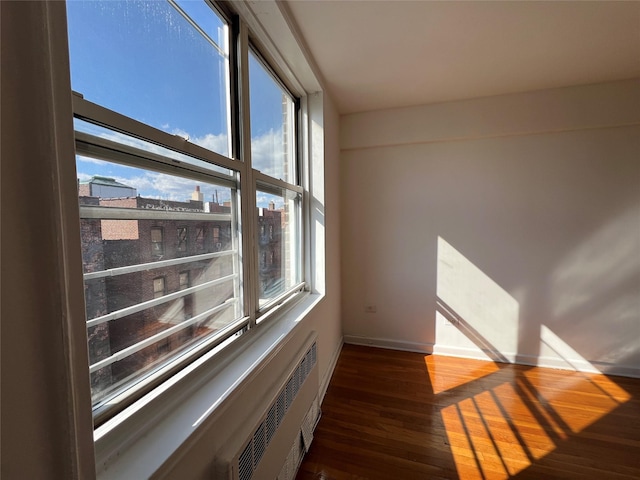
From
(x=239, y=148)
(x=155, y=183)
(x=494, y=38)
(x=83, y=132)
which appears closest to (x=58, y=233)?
(x=83, y=132)

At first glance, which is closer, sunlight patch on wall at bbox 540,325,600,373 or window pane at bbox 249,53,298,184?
window pane at bbox 249,53,298,184

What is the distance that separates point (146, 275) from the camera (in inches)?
32.8

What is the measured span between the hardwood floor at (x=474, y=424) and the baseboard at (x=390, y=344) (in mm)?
285

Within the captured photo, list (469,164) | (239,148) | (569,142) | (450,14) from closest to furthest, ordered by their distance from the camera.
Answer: (239,148), (450,14), (569,142), (469,164)

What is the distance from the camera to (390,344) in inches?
116

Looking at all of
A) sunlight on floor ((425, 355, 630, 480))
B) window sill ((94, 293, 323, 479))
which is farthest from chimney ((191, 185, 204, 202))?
sunlight on floor ((425, 355, 630, 480))

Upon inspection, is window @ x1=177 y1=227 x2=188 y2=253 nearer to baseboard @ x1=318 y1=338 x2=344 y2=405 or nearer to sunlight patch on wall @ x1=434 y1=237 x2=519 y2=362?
baseboard @ x1=318 y1=338 x2=344 y2=405

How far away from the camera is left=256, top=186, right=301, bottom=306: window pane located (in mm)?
1539

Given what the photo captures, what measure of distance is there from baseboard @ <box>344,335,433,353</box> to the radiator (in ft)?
4.28

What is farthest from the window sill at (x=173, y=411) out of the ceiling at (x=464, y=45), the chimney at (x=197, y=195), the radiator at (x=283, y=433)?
the ceiling at (x=464, y=45)

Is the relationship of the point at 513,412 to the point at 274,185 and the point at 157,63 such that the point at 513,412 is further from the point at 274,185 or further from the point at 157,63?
the point at 157,63

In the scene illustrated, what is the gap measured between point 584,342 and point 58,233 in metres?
3.69

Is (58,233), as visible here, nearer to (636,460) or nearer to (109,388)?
(109,388)

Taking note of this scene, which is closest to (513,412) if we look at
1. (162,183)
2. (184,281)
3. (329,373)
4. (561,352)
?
(561,352)
